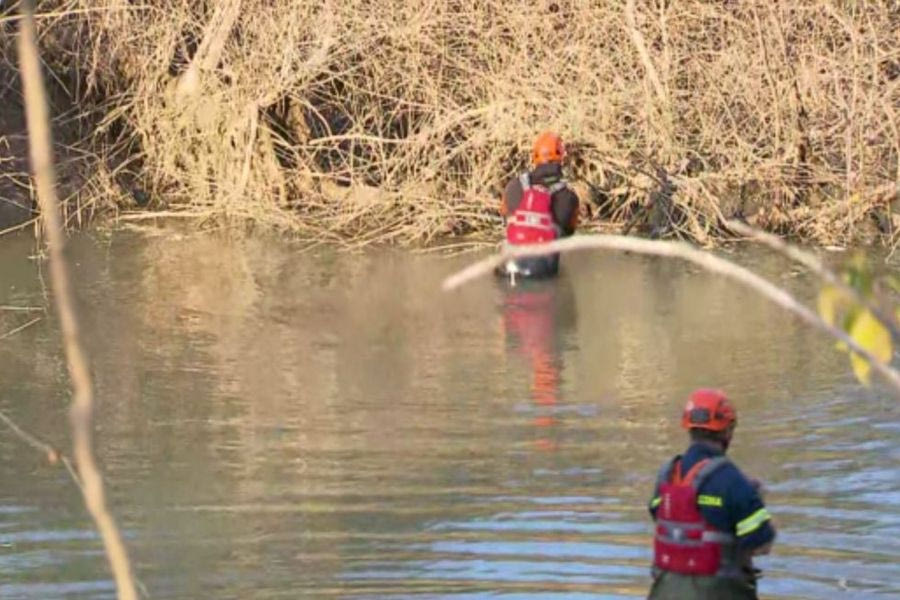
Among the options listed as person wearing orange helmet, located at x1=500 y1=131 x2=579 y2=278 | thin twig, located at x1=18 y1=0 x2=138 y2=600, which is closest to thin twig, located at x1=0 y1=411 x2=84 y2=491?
thin twig, located at x1=18 y1=0 x2=138 y2=600

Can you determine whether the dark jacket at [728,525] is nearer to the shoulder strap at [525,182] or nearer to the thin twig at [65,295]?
the thin twig at [65,295]

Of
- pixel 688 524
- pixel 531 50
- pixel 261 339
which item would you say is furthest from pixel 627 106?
pixel 688 524

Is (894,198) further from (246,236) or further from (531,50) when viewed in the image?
(246,236)

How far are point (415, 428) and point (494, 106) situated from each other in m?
6.15

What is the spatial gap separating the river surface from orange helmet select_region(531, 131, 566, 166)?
918 millimetres

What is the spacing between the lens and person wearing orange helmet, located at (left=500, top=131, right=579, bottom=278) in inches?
532

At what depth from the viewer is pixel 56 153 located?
54.7 ft

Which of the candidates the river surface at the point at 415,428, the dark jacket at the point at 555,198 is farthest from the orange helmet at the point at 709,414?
the dark jacket at the point at 555,198

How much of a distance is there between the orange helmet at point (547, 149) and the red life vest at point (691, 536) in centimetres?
810

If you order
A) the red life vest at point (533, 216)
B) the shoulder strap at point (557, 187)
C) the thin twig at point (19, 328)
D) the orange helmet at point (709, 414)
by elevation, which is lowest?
the thin twig at point (19, 328)

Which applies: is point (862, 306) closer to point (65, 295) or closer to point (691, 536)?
point (65, 295)

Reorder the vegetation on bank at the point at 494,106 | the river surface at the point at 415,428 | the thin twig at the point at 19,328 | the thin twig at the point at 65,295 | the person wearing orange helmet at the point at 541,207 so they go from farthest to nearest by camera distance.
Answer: the vegetation on bank at the point at 494,106, the person wearing orange helmet at the point at 541,207, the thin twig at the point at 19,328, the river surface at the point at 415,428, the thin twig at the point at 65,295

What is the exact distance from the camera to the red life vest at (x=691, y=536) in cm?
570

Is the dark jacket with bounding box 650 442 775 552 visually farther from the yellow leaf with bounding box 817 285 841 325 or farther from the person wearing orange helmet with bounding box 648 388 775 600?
the yellow leaf with bounding box 817 285 841 325
